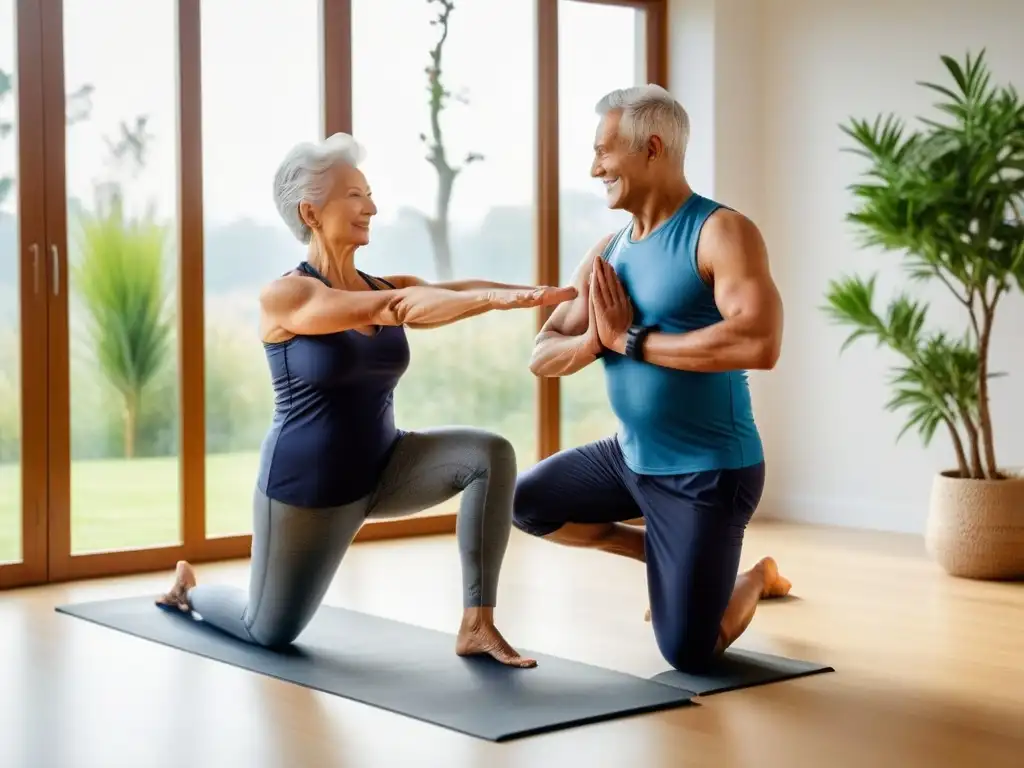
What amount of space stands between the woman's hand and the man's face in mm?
400

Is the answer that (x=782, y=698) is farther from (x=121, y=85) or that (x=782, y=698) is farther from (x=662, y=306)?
(x=121, y=85)

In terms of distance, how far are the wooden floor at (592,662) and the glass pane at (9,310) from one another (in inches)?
12.2

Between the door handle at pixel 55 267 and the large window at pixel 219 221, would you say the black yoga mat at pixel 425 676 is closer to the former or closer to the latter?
the large window at pixel 219 221

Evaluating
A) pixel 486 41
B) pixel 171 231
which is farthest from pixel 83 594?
pixel 486 41

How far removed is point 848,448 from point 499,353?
1434 millimetres

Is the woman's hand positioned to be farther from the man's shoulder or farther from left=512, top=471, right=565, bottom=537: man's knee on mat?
left=512, top=471, right=565, bottom=537: man's knee on mat

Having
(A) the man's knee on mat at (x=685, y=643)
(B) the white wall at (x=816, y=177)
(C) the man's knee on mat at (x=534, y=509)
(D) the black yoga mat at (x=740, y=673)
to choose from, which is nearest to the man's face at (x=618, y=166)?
(C) the man's knee on mat at (x=534, y=509)

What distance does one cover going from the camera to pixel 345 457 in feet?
11.1

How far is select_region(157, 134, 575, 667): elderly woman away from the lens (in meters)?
3.34

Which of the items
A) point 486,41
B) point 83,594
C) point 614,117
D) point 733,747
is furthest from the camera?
point 486,41

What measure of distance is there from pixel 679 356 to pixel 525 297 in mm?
420

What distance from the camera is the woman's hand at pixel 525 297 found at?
298 cm

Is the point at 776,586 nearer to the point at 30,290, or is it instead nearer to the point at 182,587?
the point at 182,587

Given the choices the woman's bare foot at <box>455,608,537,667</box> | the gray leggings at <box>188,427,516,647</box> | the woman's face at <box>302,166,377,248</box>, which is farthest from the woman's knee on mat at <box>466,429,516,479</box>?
the woman's face at <box>302,166,377,248</box>
